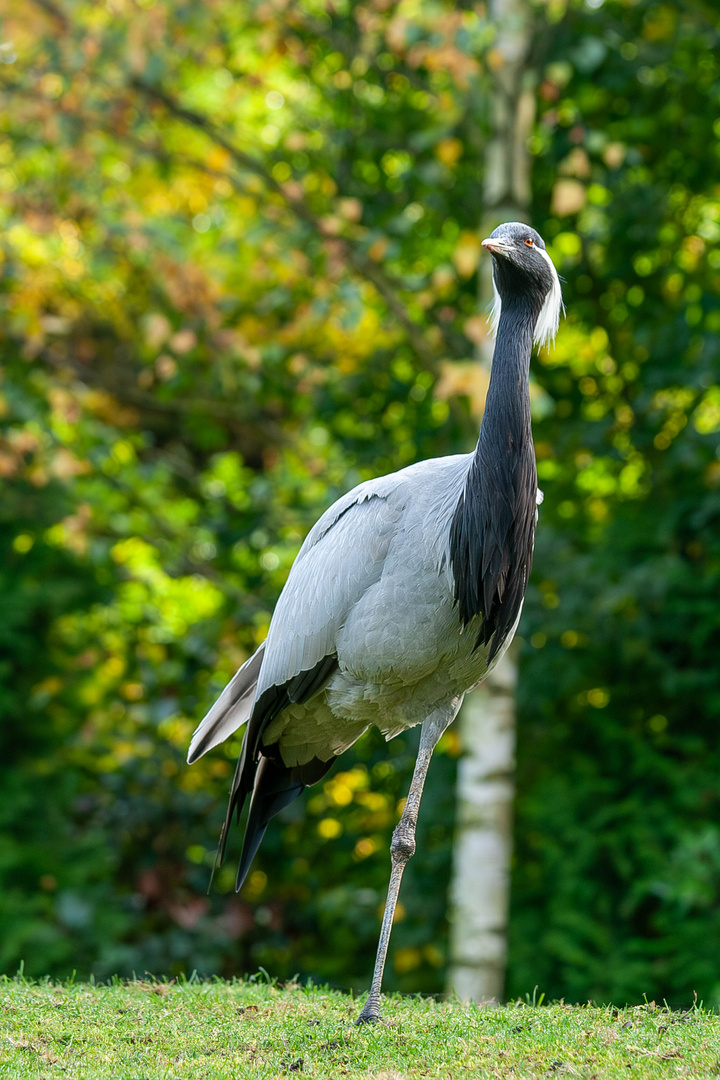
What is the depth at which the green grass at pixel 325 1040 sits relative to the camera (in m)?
3.15

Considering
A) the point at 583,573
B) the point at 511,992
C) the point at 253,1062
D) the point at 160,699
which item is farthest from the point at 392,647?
the point at 160,699

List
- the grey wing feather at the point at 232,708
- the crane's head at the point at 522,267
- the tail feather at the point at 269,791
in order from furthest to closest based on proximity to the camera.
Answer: the tail feather at the point at 269,791
the grey wing feather at the point at 232,708
the crane's head at the point at 522,267

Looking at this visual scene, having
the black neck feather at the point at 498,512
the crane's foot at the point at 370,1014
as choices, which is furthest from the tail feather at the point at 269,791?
the black neck feather at the point at 498,512

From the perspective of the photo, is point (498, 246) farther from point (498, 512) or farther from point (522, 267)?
point (498, 512)

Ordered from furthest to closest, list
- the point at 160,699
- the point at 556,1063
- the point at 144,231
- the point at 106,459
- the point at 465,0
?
the point at 160,699, the point at 106,459, the point at 465,0, the point at 144,231, the point at 556,1063

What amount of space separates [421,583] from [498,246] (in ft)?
3.72

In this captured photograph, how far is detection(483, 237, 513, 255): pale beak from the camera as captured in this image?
3.82m

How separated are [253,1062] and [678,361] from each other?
4724mm

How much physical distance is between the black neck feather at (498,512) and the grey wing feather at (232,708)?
1.17m

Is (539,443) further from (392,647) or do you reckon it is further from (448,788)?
(392,647)

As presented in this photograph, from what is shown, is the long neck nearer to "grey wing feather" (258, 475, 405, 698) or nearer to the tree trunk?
"grey wing feather" (258, 475, 405, 698)

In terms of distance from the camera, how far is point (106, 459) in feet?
24.3

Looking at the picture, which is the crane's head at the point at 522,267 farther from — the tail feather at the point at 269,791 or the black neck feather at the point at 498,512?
the tail feather at the point at 269,791

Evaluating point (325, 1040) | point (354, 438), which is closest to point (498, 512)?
point (325, 1040)
